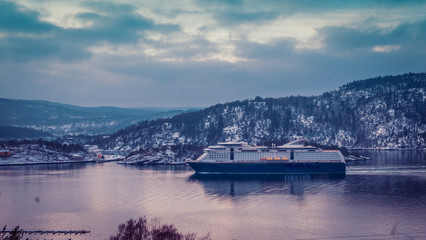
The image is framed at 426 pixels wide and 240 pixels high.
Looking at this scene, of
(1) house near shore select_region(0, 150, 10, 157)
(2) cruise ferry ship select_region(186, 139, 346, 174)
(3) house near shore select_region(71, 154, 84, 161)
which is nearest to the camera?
(2) cruise ferry ship select_region(186, 139, 346, 174)

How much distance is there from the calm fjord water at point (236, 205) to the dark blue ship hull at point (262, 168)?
758cm

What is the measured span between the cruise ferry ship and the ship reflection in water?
173 cm

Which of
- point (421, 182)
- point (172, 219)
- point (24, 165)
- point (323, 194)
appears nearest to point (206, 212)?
point (172, 219)

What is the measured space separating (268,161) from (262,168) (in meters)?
1.73

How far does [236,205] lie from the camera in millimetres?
47406

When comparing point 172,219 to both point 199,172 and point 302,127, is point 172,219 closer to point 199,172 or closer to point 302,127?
point 199,172

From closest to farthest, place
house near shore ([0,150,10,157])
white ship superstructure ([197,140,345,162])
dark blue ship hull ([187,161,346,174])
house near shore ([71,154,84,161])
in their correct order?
dark blue ship hull ([187,161,346,174]), white ship superstructure ([197,140,345,162]), house near shore ([0,150,10,157]), house near shore ([71,154,84,161])

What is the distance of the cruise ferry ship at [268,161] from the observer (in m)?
79.7

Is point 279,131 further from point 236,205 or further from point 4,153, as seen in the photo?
point 236,205

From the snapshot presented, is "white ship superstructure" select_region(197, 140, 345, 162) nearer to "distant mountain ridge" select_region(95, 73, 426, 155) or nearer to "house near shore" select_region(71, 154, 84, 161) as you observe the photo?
"house near shore" select_region(71, 154, 84, 161)

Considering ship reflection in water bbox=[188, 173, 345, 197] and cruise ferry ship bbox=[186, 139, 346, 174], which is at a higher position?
cruise ferry ship bbox=[186, 139, 346, 174]

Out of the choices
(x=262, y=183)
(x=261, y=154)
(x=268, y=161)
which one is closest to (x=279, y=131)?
(x=261, y=154)

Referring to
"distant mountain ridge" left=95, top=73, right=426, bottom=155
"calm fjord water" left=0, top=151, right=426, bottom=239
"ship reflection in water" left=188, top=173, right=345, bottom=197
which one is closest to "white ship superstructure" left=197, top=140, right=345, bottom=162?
"ship reflection in water" left=188, top=173, right=345, bottom=197

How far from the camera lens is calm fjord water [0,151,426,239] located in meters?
36.9
